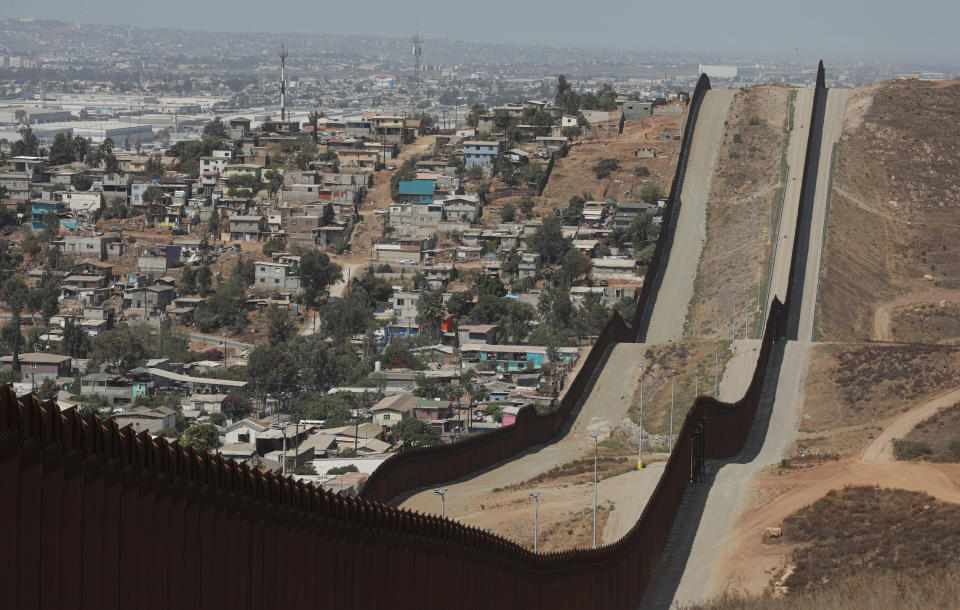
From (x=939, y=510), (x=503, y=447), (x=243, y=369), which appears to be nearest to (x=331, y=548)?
(x=939, y=510)

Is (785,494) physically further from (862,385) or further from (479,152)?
(479,152)

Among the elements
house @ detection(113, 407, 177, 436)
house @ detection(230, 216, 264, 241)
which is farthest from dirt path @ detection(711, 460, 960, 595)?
house @ detection(230, 216, 264, 241)

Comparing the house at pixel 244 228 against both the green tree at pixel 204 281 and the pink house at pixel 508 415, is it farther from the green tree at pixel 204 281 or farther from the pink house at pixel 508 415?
the pink house at pixel 508 415

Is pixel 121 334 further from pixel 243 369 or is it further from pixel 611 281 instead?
pixel 611 281

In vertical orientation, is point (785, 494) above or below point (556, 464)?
above

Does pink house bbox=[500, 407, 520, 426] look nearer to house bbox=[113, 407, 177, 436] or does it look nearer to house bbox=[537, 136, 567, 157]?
house bbox=[113, 407, 177, 436]

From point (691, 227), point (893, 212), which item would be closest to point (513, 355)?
point (691, 227)
